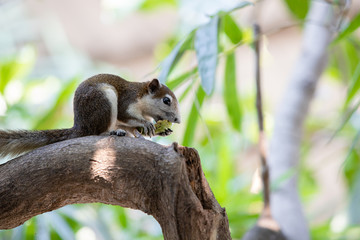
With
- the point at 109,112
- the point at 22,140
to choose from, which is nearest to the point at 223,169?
the point at 109,112

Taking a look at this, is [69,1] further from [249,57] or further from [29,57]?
[29,57]

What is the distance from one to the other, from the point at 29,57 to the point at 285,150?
67.3 inches

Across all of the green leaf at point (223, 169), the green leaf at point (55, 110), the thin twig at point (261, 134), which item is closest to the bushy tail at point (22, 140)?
the thin twig at point (261, 134)

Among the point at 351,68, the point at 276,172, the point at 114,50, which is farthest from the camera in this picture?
the point at 114,50

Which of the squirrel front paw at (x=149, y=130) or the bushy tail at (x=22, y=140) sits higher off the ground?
the squirrel front paw at (x=149, y=130)

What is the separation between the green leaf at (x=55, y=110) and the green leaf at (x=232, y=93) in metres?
1.05

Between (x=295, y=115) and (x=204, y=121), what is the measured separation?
0.59 m

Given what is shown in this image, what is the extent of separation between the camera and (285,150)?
2248 millimetres

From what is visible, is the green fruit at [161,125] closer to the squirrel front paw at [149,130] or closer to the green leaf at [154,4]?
the squirrel front paw at [149,130]

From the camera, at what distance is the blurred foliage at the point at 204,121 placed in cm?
164

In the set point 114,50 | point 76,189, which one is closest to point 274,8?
point 114,50

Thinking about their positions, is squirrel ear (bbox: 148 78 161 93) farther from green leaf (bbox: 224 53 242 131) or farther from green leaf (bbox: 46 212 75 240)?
green leaf (bbox: 46 212 75 240)

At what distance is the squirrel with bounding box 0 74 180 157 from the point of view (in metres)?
1.34

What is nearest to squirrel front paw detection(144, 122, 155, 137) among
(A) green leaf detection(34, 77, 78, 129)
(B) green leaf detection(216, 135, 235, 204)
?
(B) green leaf detection(216, 135, 235, 204)
